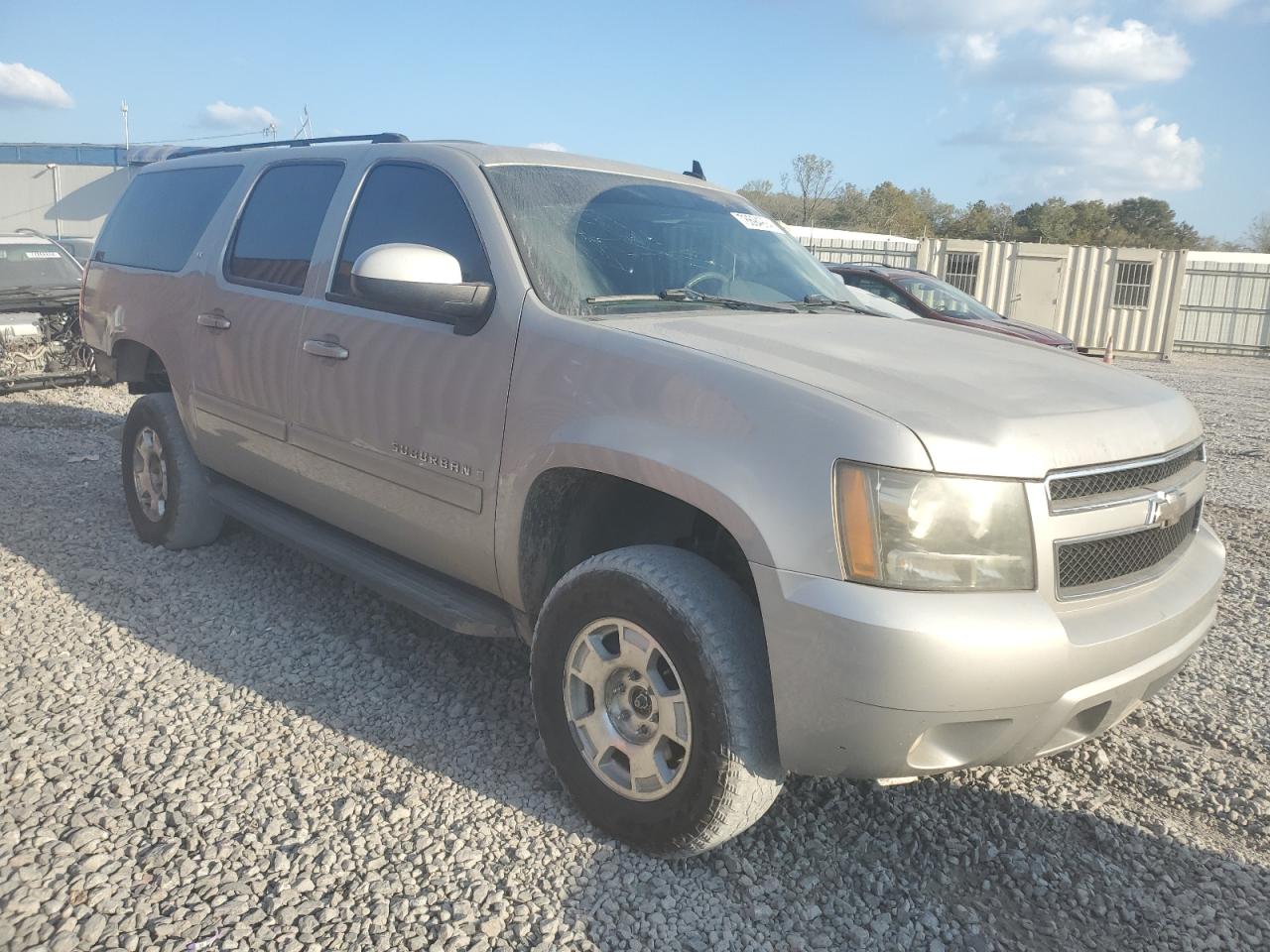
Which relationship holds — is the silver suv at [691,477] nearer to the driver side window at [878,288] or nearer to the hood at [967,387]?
the hood at [967,387]

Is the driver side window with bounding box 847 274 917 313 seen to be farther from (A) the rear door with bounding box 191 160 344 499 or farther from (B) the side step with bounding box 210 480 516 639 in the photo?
(B) the side step with bounding box 210 480 516 639

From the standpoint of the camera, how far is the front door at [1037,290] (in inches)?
883

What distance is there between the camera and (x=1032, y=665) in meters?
2.21

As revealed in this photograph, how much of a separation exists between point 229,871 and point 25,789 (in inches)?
32.6

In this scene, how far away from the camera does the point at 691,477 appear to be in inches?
96.0

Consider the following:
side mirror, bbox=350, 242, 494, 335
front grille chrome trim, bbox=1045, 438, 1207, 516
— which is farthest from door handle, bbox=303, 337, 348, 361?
Result: front grille chrome trim, bbox=1045, 438, 1207, 516

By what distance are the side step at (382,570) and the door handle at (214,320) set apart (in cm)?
79

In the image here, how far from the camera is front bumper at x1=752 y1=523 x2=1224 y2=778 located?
7.07 ft

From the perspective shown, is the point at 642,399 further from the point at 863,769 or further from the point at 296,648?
the point at 296,648

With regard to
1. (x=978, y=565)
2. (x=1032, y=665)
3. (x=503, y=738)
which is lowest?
(x=503, y=738)

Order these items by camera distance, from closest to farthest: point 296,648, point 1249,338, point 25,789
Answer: point 25,789, point 296,648, point 1249,338

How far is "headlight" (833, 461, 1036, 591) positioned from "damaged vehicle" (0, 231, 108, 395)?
9102 mm

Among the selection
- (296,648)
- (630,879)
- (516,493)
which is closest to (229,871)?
(630,879)

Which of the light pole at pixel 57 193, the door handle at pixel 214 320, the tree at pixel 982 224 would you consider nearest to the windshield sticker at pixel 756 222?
the door handle at pixel 214 320
